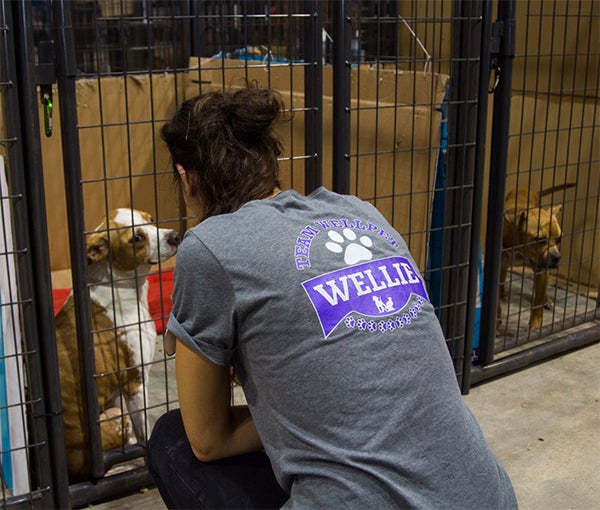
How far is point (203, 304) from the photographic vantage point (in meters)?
1.42

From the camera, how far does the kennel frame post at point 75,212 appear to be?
212 centimetres

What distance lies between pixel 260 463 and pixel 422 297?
516 millimetres

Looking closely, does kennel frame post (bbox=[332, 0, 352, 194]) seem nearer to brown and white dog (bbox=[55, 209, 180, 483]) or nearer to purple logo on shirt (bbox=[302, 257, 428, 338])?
brown and white dog (bbox=[55, 209, 180, 483])

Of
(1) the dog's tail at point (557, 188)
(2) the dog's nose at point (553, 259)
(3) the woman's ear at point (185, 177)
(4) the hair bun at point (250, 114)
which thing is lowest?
(2) the dog's nose at point (553, 259)

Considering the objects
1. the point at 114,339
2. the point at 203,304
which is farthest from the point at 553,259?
the point at 203,304

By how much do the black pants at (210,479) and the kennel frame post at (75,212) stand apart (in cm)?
68

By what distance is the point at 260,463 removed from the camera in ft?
5.46

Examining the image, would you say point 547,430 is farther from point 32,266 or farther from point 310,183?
point 32,266

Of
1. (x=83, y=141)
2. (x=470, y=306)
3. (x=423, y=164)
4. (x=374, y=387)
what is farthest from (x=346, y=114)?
(x=83, y=141)

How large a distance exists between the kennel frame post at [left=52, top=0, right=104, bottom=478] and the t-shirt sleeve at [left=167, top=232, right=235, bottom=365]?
929mm

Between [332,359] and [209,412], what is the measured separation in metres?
0.31

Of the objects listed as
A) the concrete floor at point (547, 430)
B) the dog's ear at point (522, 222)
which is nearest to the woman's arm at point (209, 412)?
the concrete floor at point (547, 430)

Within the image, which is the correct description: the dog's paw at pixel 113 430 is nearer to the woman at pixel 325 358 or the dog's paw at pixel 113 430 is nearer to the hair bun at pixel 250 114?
the woman at pixel 325 358

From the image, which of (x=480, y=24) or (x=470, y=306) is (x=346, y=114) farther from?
(x=470, y=306)
